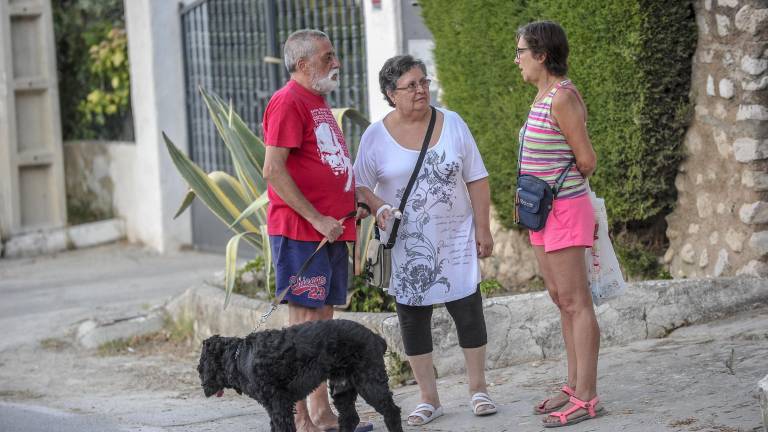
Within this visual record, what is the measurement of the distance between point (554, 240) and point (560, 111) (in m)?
0.56

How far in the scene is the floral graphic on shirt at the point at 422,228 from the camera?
529cm

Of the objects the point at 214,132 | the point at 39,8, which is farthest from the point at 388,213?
the point at 39,8

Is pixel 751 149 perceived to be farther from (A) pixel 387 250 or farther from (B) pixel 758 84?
(A) pixel 387 250

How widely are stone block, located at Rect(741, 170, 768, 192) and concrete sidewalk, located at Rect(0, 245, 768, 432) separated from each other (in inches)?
26.5

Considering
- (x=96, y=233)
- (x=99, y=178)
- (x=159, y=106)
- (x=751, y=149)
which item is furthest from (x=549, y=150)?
(x=99, y=178)

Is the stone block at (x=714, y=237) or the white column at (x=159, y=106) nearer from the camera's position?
the stone block at (x=714, y=237)

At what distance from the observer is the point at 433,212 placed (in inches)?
209

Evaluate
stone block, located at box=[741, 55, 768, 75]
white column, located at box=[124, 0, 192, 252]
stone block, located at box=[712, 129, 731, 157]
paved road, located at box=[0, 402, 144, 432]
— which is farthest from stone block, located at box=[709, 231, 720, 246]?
white column, located at box=[124, 0, 192, 252]

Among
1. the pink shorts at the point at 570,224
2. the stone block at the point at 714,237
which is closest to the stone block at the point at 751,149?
the stone block at the point at 714,237

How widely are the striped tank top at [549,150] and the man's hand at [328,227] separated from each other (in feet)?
2.93

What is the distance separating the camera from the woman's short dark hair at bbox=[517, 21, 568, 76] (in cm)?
493

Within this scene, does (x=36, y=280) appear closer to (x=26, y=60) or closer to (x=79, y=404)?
(x=26, y=60)

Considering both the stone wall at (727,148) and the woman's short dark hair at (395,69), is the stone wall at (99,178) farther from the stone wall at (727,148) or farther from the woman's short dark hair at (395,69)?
the woman's short dark hair at (395,69)

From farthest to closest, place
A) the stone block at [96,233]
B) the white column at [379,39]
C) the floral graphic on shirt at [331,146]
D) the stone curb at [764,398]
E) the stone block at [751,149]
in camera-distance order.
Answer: the stone block at [96,233]
the white column at [379,39]
the stone block at [751,149]
the floral graphic on shirt at [331,146]
the stone curb at [764,398]
